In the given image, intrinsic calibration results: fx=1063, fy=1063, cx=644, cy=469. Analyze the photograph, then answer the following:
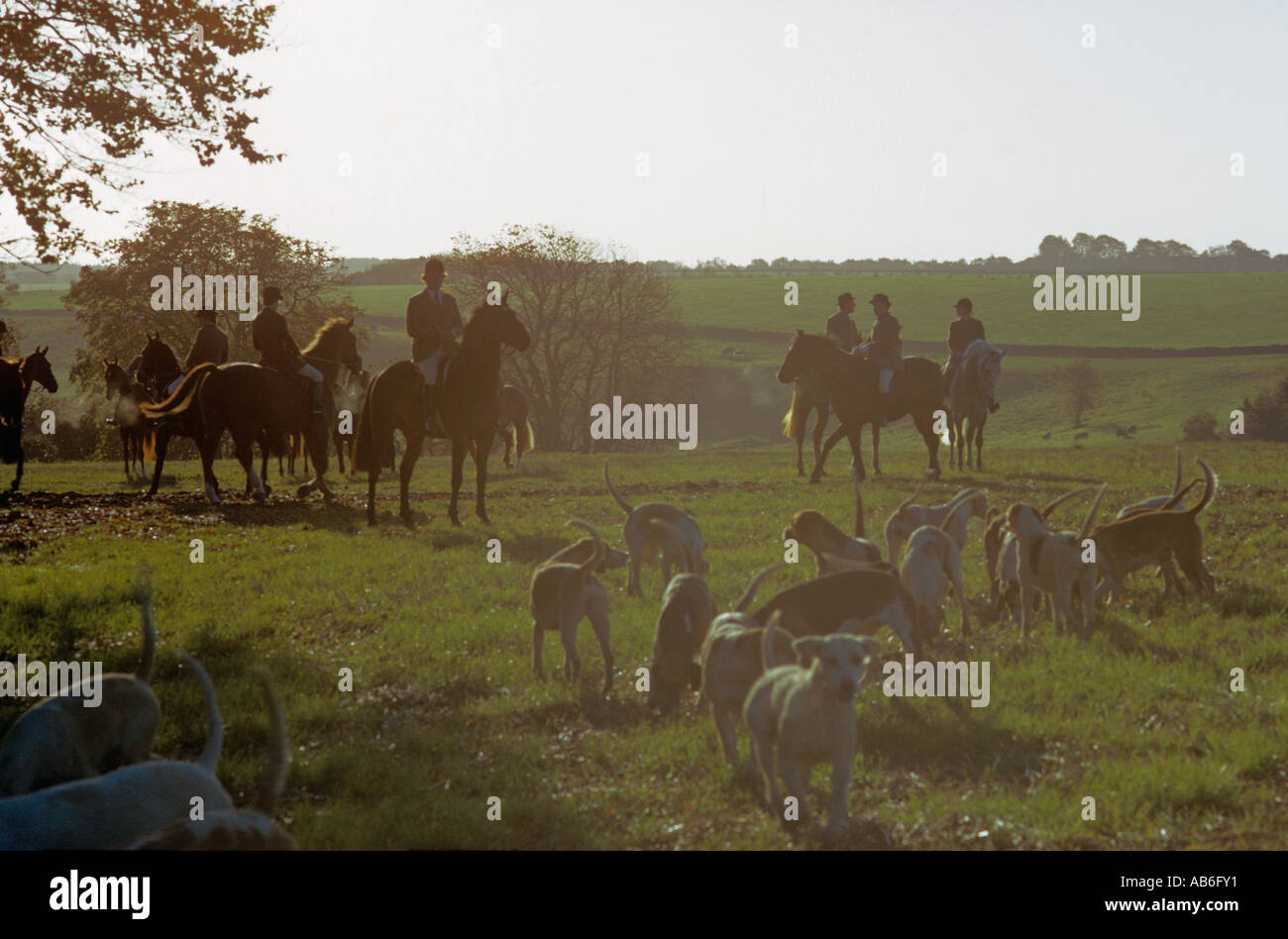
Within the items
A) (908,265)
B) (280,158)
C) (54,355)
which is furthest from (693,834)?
(908,265)

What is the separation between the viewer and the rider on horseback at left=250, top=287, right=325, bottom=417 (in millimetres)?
19766

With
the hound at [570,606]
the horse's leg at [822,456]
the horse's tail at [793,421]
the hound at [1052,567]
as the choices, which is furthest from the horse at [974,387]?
the hound at [570,606]

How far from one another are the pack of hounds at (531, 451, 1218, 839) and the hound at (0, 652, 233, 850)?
296 centimetres

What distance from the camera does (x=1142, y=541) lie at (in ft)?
34.1

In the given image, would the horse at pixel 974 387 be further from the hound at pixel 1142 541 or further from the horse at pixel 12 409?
the horse at pixel 12 409

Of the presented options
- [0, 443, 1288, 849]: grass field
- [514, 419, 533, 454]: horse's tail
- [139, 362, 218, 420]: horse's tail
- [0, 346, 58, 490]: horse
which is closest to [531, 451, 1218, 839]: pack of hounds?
[0, 443, 1288, 849]: grass field

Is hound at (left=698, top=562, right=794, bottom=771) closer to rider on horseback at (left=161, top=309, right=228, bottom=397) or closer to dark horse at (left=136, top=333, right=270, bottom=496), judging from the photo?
dark horse at (left=136, top=333, right=270, bottom=496)

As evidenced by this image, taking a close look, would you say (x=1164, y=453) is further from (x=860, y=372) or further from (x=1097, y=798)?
(x=1097, y=798)

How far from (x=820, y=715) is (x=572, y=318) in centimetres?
5180

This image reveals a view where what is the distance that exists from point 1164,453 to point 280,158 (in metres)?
24.5

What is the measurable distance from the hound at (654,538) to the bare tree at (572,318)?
43.6 m

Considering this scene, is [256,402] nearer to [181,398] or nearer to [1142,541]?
[181,398]
